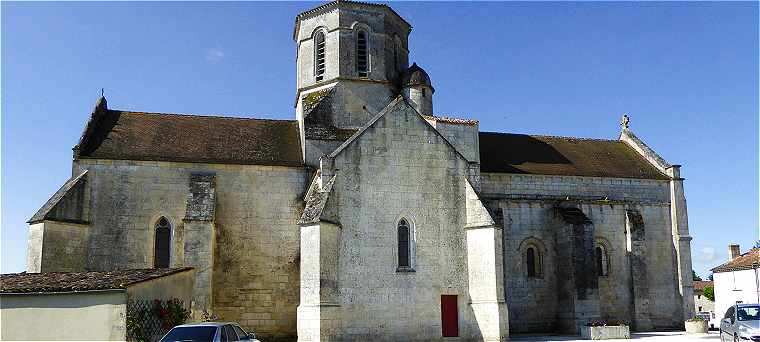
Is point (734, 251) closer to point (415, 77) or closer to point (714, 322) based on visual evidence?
point (714, 322)

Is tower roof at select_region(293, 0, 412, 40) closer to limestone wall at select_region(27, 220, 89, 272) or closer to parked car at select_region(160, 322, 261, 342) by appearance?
limestone wall at select_region(27, 220, 89, 272)

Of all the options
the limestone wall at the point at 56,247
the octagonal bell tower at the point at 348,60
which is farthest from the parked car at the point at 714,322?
the limestone wall at the point at 56,247

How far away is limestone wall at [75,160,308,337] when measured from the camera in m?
23.3

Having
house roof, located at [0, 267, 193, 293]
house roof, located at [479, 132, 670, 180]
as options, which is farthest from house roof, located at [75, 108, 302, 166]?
house roof, located at [479, 132, 670, 180]

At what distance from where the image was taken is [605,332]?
23.2 metres

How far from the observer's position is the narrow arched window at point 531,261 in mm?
26600

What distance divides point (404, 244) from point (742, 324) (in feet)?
34.0

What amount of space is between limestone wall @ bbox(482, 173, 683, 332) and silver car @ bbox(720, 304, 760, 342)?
27.3 feet

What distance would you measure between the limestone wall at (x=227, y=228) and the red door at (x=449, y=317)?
5.71 meters

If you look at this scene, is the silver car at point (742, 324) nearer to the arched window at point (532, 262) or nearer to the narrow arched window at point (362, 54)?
the arched window at point (532, 262)

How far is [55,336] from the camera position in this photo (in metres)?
15.8

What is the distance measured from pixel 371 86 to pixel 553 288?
455 inches

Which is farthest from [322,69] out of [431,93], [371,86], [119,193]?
[119,193]

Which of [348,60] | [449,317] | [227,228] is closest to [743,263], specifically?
[449,317]
